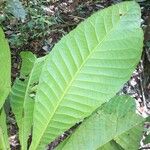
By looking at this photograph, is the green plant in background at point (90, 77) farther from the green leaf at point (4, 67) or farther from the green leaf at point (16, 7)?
the green leaf at point (16, 7)

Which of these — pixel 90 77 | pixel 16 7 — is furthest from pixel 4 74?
pixel 16 7

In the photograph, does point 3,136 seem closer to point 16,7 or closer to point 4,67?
point 4,67

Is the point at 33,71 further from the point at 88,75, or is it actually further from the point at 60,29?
the point at 60,29

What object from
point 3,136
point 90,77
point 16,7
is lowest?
point 16,7

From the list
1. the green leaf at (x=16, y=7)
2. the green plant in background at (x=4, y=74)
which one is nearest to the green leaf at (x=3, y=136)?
the green plant in background at (x=4, y=74)

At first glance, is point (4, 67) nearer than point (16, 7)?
Yes

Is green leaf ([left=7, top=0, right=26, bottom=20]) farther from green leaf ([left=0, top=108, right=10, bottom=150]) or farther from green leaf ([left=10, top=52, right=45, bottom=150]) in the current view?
green leaf ([left=0, top=108, right=10, bottom=150])

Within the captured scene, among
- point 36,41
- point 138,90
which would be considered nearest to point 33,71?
point 138,90
